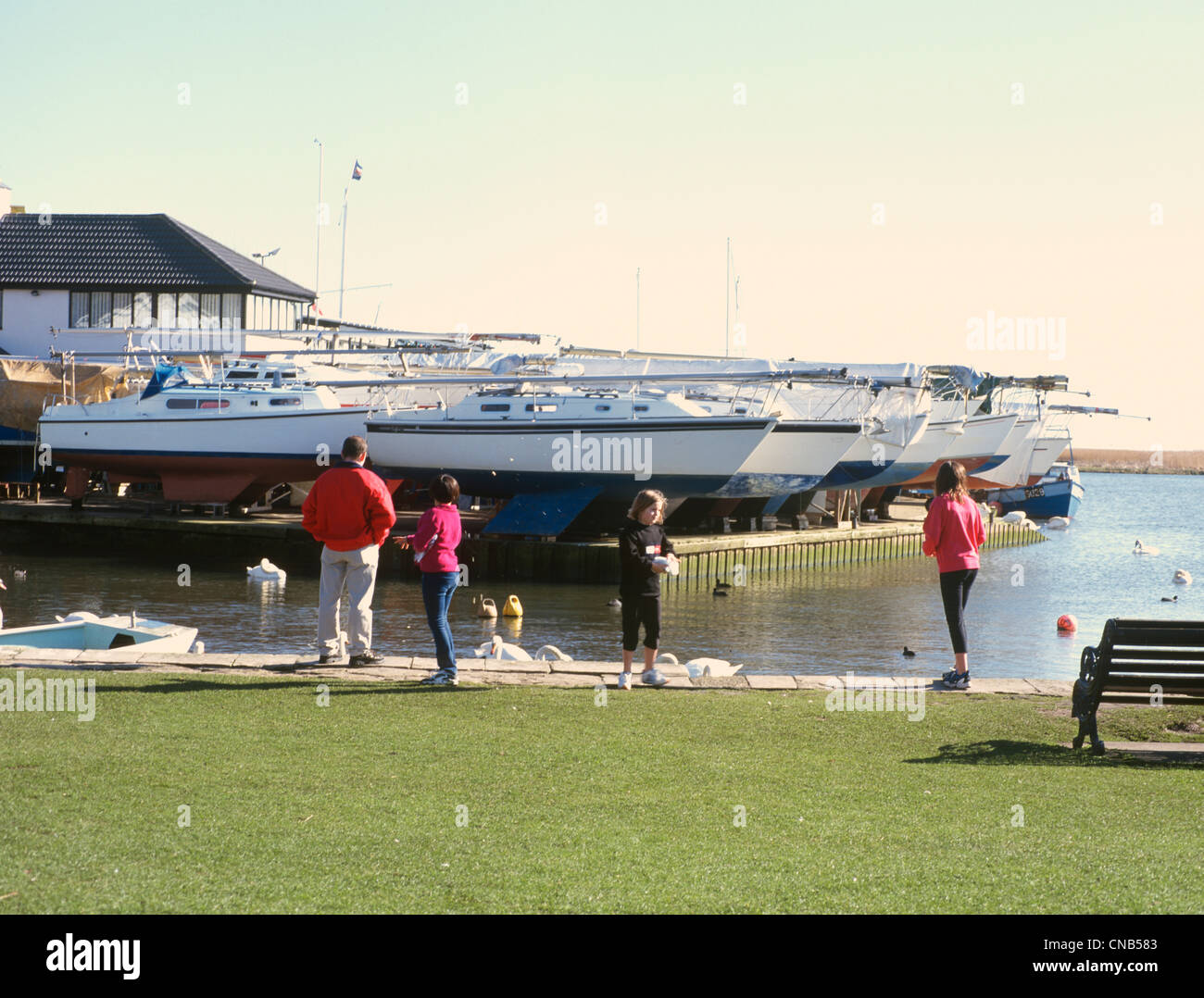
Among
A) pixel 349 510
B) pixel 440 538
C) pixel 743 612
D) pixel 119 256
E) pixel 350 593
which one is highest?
pixel 119 256

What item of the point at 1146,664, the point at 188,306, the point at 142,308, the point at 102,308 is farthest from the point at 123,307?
the point at 1146,664

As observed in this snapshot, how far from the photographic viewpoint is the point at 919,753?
829 cm

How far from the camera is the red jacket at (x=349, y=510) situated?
10.6 metres

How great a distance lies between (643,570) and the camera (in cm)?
1044

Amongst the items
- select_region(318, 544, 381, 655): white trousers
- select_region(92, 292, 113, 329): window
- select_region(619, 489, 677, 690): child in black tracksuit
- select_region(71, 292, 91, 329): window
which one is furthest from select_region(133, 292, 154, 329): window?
select_region(619, 489, 677, 690): child in black tracksuit

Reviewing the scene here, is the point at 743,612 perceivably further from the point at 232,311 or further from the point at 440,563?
the point at 232,311

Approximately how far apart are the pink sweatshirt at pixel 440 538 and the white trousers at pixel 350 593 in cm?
42

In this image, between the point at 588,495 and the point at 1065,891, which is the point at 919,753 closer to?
the point at 1065,891

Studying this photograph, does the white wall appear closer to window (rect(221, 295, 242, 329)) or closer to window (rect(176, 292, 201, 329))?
window (rect(176, 292, 201, 329))

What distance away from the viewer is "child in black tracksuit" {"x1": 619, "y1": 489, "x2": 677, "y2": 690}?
33.9ft

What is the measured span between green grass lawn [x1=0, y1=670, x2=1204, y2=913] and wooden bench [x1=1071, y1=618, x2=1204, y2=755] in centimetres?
42

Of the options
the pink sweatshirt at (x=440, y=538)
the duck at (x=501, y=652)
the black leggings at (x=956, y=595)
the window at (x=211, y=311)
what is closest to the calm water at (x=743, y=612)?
the duck at (x=501, y=652)

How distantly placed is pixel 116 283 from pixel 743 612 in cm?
3172
